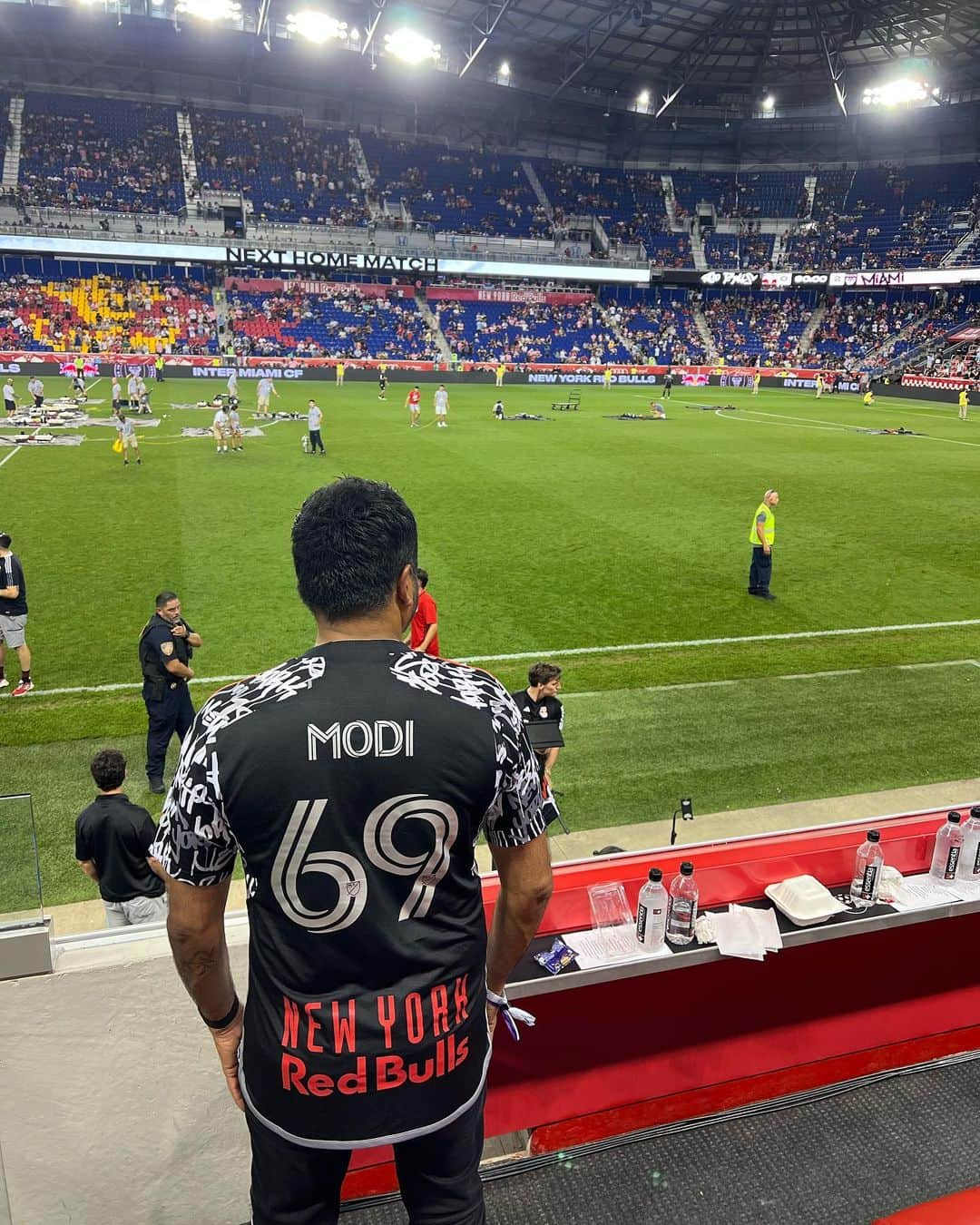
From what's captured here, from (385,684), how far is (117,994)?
7.84ft

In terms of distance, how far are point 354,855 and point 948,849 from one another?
3.45m

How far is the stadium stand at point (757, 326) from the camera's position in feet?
202

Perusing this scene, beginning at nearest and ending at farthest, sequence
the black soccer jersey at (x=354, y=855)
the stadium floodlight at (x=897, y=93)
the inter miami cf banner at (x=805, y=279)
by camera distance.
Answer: the black soccer jersey at (x=354, y=855) → the inter miami cf banner at (x=805, y=279) → the stadium floodlight at (x=897, y=93)

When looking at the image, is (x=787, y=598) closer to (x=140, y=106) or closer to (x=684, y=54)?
(x=684, y=54)

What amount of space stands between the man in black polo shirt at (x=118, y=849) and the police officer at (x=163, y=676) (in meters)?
2.50

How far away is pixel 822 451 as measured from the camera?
2789cm

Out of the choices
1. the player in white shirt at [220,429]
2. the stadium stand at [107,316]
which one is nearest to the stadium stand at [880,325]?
the stadium stand at [107,316]

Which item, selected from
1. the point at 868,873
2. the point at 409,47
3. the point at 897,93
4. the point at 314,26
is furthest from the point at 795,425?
the point at 897,93

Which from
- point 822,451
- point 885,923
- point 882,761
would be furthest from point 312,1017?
point 822,451

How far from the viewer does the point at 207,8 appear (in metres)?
53.7

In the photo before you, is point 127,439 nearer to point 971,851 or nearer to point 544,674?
point 544,674

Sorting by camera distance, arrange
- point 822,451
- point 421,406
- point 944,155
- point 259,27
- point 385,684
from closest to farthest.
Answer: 1. point 385,684
2. point 822,451
3. point 421,406
4. point 259,27
5. point 944,155

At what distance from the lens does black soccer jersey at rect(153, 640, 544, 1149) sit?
189 centimetres

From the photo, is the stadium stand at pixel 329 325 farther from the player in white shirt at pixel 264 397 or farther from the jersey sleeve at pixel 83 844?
the jersey sleeve at pixel 83 844
